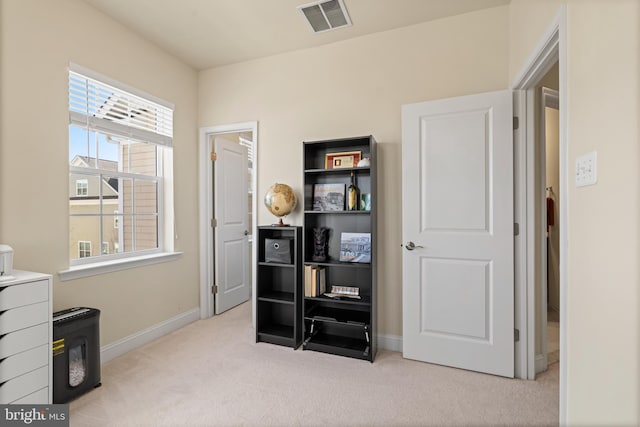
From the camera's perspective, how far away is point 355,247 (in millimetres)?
2719

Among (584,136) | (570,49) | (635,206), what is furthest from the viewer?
(570,49)

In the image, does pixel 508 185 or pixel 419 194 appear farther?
pixel 419 194

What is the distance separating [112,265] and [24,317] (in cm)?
92

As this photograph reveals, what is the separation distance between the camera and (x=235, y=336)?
3.01 metres

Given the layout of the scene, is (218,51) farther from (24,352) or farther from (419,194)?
(24,352)

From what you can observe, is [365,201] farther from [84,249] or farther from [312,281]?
[84,249]

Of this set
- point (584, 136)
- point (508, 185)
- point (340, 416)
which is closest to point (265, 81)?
point (508, 185)

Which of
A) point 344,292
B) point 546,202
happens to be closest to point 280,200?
point 344,292

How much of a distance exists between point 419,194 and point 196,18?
2.33 metres

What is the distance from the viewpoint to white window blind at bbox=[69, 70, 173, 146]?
2.38 meters

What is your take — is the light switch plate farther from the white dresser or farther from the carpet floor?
the white dresser

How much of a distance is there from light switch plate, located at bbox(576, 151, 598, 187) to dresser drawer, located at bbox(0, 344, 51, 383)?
278 cm

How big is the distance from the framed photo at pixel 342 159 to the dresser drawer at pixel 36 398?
2.40m

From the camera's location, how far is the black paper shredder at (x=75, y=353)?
6.29 ft
